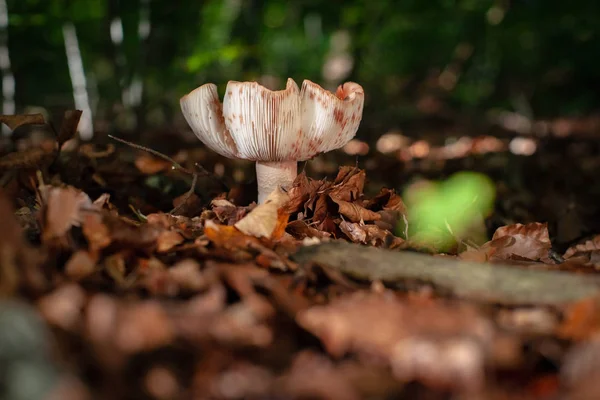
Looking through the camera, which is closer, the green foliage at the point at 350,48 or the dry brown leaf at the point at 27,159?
the dry brown leaf at the point at 27,159

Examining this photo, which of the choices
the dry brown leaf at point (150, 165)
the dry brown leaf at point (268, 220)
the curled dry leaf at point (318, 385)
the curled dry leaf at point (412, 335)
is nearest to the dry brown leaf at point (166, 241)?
the dry brown leaf at point (268, 220)

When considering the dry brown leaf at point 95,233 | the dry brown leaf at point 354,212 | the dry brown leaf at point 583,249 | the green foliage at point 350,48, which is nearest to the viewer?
the dry brown leaf at point 95,233

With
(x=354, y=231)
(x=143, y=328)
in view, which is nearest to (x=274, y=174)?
(x=354, y=231)

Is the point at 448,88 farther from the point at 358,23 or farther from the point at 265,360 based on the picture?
the point at 265,360

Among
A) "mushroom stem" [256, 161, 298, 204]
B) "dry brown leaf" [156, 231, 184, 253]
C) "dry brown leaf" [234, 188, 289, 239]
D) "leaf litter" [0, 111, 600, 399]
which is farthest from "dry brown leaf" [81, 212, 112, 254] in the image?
"mushroom stem" [256, 161, 298, 204]

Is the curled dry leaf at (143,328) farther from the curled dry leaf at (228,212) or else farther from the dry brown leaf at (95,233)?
the curled dry leaf at (228,212)

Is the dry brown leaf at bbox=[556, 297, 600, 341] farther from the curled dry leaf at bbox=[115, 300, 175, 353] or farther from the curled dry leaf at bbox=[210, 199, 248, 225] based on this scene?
the curled dry leaf at bbox=[210, 199, 248, 225]
